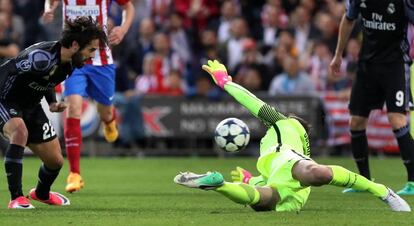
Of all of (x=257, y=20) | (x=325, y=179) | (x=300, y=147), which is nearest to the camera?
(x=325, y=179)

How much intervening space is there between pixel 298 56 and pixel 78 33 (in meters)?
11.9

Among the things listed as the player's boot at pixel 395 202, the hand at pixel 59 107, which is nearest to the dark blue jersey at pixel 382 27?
the player's boot at pixel 395 202

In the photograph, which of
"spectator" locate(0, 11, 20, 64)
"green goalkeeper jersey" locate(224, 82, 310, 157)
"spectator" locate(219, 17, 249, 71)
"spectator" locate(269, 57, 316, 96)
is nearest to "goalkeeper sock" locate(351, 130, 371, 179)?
"green goalkeeper jersey" locate(224, 82, 310, 157)

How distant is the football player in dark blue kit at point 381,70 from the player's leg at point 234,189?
3139 millimetres

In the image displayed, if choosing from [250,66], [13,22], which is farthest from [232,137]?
[13,22]

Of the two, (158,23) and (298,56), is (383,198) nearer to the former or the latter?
(298,56)

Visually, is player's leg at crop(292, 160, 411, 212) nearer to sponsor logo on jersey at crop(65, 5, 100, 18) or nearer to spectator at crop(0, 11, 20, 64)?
sponsor logo on jersey at crop(65, 5, 100, 18)

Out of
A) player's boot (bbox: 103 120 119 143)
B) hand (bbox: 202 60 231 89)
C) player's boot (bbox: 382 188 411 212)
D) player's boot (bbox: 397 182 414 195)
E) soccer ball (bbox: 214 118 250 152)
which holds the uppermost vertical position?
hand (bbox: 202 60 231 89)

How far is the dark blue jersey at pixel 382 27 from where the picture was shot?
1205 centimetres

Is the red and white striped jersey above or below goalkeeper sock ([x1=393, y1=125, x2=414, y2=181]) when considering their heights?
above

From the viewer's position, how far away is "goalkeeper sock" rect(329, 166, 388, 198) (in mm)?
8969

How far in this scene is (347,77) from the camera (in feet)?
66.1

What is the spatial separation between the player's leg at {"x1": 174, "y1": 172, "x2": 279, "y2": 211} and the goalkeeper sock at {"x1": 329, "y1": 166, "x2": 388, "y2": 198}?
0.62m

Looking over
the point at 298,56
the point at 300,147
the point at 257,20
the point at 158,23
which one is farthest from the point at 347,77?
the point at 300,147
